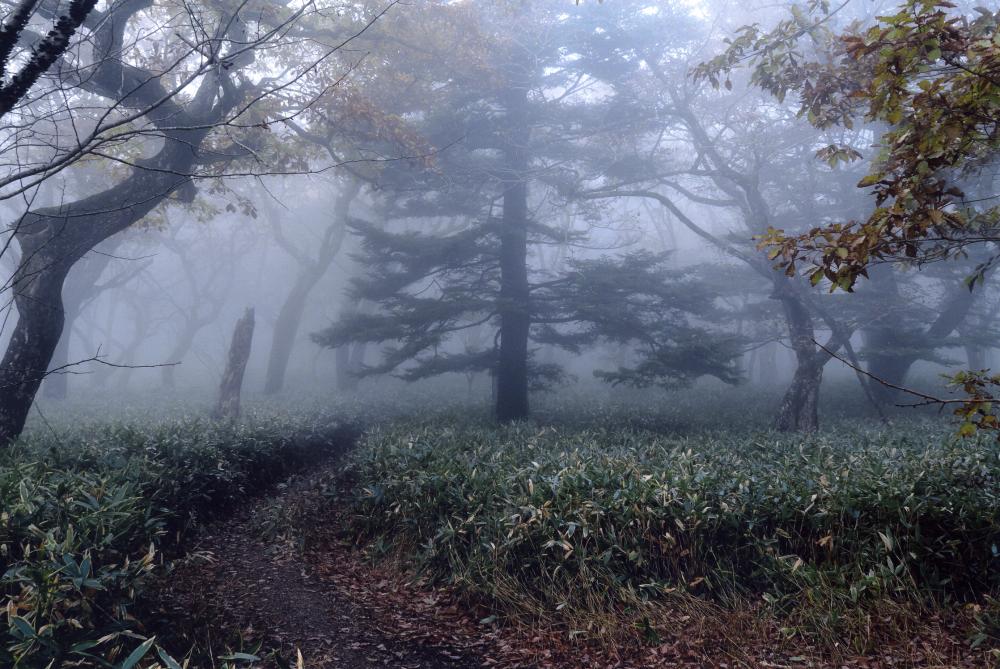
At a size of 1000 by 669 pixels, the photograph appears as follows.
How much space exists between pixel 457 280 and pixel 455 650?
38.3ft

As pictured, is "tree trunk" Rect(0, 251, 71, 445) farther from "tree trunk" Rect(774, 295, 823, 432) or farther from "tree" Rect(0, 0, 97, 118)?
"tree trunk" Rect(774, 295, 823, 432)

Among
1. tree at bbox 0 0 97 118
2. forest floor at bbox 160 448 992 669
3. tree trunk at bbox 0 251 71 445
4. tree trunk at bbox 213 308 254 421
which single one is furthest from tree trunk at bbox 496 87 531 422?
tree at bbox 0 0 97 118

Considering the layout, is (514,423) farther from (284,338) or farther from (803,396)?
(284,338)

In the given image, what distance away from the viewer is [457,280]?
16.3m

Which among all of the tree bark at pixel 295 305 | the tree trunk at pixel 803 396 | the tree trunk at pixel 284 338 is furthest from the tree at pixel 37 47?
the tree trunk at pixel 284 338

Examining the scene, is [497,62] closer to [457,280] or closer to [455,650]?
[457,280]

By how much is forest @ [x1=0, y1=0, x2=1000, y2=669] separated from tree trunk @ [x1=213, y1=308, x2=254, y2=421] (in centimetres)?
10

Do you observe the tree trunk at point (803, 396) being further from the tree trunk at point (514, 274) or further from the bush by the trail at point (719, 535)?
the tree trunk at point (514, 274)

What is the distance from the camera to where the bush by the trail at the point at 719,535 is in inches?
207

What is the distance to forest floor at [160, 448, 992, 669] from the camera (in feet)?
16.5

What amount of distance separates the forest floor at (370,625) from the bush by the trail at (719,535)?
247mm

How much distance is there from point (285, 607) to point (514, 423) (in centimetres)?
763

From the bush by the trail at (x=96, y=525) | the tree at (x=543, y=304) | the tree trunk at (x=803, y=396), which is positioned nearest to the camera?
the bush by the trail at (x=96, y=525)

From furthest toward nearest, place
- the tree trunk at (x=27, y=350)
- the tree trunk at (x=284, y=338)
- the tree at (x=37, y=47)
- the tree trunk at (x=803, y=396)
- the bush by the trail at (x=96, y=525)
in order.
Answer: the tree trunk at (x=284, y=338) → the tree trunk at (x=803, y=396) → the tree trunk at (x=27, y=350) → the bush by the trail at (x=96, y=525) → the tree at (x=37, y=47)
